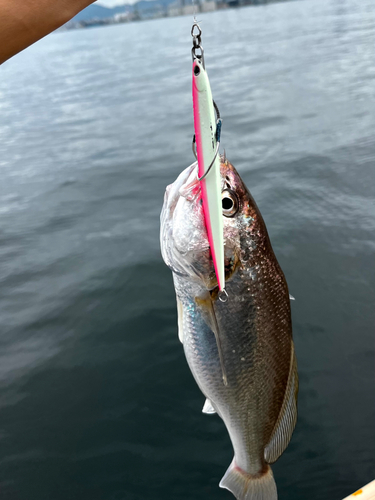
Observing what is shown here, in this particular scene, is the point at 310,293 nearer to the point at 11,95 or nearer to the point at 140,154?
the point at 140,154

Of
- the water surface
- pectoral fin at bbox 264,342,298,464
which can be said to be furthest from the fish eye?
the water surface

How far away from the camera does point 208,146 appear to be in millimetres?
1409

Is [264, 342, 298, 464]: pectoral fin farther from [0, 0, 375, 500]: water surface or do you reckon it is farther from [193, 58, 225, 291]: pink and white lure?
[0, 0, 375, 500]: water surface

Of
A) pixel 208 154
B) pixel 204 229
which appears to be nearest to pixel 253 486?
pixel 204 229

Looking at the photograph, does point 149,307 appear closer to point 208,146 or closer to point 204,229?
point 204,229

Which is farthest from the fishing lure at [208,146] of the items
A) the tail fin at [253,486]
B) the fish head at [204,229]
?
the tail fin at [253,486]

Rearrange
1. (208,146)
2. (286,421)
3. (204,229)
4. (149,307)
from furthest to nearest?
(149,307), (286,421), (204,229), (208,146)

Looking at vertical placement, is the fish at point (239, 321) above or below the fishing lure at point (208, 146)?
below

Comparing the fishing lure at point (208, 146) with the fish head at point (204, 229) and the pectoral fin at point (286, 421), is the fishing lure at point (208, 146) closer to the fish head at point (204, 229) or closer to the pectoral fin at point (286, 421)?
the fish head at point (204, 229)

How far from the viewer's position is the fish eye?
177cm

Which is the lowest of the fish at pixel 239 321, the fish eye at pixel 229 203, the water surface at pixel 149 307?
the water surface at pixel 149 307

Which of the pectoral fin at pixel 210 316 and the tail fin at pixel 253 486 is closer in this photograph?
the pectoral fin at pixel 210 316

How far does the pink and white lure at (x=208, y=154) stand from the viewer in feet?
4.37

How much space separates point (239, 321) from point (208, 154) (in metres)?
0.84
